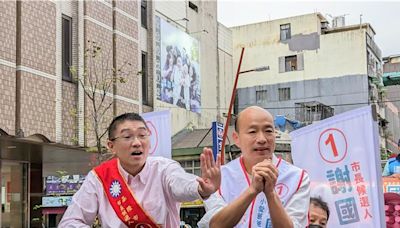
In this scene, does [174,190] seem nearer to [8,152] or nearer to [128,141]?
[128,141]

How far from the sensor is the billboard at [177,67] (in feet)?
Result: 67.7

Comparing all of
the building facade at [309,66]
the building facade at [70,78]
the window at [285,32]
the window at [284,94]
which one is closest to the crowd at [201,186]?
the building facade at [70,78]

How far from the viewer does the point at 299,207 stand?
3.11 metres

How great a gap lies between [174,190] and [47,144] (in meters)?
12.1

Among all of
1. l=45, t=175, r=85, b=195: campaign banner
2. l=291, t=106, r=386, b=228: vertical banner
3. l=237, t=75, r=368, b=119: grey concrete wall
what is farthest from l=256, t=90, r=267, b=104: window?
l=291, t=106, r=386, b=228: vertical banner

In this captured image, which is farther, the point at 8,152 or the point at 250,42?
the point at 250,42

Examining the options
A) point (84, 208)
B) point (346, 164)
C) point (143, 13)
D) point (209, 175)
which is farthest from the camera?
point (143, 13)

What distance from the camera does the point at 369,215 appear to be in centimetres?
499

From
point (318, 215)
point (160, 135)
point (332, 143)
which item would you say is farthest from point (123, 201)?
point (160, 135)

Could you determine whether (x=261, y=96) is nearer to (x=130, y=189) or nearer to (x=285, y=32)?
(x=285, y=32)

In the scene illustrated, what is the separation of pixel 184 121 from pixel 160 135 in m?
15.7

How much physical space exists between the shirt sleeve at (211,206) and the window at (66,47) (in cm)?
1316

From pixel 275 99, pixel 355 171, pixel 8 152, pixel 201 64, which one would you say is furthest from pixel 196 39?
pixel 355 171

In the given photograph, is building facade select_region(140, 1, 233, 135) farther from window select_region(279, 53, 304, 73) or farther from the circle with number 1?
the circle with number 1
